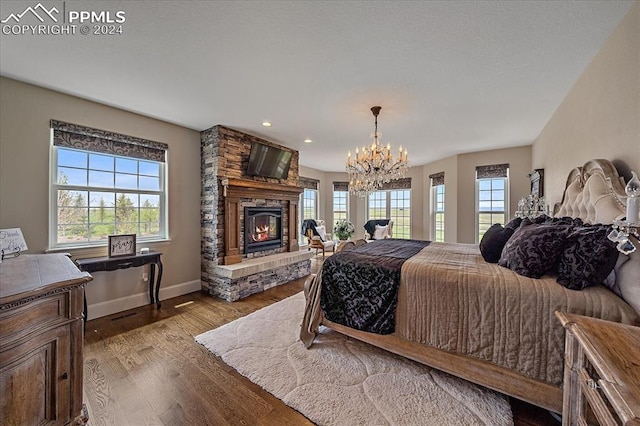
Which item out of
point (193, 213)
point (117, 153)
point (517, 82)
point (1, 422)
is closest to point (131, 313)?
point (193, 213)

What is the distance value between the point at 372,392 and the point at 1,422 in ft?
6.24

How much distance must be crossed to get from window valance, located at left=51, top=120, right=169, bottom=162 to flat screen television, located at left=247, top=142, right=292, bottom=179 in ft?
4.14

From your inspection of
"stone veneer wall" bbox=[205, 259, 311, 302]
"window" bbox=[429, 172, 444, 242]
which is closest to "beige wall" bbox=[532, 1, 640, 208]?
"window" bbox=[429, 172, 444, 242]

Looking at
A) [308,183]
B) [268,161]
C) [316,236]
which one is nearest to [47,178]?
[268,161]

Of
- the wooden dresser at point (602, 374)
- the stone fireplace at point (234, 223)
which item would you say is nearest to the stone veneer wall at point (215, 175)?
the stone fireplace at point (234, 223)

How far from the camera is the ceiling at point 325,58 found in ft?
5.12

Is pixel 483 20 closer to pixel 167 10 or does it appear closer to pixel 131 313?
pixel 167 10

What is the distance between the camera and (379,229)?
6.73m

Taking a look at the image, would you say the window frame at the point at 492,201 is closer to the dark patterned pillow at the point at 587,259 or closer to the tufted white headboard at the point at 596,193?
the tufted white headboard at the point at 596,193

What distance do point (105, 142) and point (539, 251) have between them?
4527 millimetres

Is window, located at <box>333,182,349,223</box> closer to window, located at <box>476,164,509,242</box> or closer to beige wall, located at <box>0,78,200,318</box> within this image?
window, located at <box>476,164,509,242</box>

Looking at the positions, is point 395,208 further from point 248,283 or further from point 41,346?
point 41,346

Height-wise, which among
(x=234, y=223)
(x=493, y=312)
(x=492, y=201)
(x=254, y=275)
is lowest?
(x=254, y=275)

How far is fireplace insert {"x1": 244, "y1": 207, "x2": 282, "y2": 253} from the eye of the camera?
13.6ft
